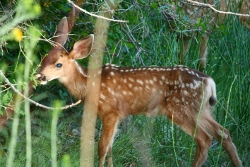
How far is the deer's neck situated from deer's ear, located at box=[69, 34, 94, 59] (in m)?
0.17

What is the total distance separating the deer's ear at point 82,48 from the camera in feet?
18.3

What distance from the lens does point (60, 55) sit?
5645mm

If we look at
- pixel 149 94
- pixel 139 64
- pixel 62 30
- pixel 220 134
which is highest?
pixel 62 30

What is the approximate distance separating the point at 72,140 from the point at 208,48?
2507 mm

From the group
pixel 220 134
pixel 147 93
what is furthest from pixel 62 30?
pixel 220 134

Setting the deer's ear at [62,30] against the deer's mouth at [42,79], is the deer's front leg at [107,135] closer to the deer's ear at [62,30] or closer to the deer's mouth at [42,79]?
the deer's mouth at [42,79]

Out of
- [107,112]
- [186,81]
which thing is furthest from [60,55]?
[186,81]

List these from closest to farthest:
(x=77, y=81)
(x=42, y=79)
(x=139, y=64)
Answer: (x=42, y=79)
(x=77, y=81)
(x=139, y=64)

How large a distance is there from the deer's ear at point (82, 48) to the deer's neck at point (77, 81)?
0.56ft

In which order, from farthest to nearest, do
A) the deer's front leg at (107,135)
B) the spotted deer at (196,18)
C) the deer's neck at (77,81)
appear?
→ 1. the spotted deer at (196,18)
2. the deer's neck at (77,81)
3. the deer's front leg at (107,135)

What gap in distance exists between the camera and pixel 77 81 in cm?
590

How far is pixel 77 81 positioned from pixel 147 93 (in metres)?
0.70

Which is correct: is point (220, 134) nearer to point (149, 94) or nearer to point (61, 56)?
point (149, 94)

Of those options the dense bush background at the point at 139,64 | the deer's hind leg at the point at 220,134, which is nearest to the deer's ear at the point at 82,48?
the dense bush background at the point at 139,64
